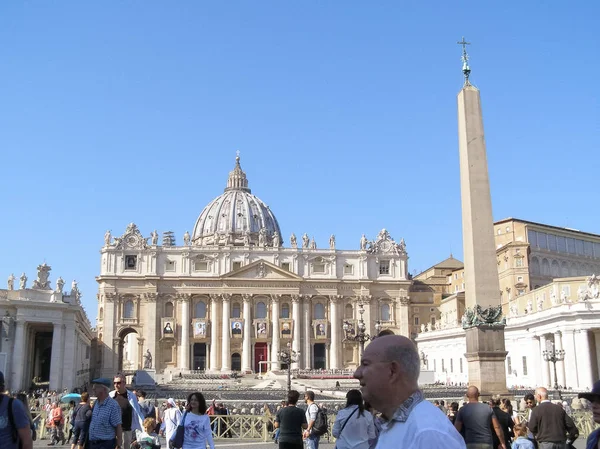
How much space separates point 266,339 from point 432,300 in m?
21.9

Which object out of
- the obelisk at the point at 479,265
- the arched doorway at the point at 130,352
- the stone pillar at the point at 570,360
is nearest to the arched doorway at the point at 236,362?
the arched doorway at the point at 130,352

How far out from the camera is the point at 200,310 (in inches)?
3088

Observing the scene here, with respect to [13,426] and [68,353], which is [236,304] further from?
[13,426]

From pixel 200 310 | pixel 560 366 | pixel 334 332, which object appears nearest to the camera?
pixel 560 366

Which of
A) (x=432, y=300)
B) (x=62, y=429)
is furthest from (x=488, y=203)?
(x=432, y=300)

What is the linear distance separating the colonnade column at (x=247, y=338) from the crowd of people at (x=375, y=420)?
63.4m

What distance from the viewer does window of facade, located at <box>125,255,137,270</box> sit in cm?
7812

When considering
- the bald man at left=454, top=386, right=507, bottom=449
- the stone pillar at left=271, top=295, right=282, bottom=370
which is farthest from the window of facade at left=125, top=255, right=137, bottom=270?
the bald man at left=454, top=386, right=507, bottom=449

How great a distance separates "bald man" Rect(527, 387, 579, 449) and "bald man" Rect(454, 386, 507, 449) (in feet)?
4.76

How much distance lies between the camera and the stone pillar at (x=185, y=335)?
75125 mm

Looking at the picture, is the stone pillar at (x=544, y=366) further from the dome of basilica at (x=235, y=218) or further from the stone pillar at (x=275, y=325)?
the dome of basilica at (x=235, y=218)

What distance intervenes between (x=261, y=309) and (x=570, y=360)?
1678 inches

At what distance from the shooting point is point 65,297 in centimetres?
4334

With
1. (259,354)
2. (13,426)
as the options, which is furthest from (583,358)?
(259,354)
